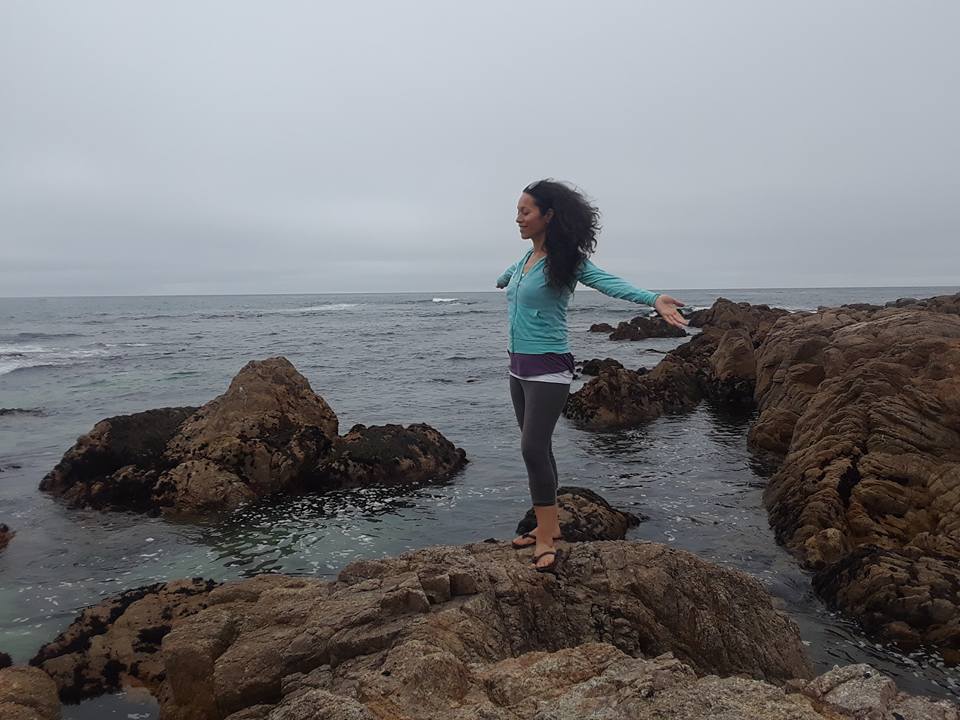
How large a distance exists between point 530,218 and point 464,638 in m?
2.81

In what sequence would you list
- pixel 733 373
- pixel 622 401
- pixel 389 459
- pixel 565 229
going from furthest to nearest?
pixel 733 373 → pixel 622 401 → pixel 389 459 → pixel 565 229

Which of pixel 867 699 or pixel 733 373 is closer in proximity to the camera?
pixel 867 699

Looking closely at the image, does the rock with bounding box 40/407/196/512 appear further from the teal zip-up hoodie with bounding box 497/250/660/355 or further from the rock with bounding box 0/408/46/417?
the rock with bounding box 0/408/46/417

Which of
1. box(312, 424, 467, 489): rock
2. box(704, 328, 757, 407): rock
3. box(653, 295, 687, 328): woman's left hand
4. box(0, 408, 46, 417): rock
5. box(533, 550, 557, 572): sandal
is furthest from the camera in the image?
box(704, 328, 757, 407): rock

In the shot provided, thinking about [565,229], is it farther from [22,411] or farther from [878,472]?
[22,411]

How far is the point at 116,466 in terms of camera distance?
10727mm

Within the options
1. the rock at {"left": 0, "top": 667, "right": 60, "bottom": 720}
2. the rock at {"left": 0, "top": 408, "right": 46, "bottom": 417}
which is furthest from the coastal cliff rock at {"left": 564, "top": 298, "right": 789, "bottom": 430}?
the rock at {"left": 0, "top": 408, "right": 46, "bottom": 417}

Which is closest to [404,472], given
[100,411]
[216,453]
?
[216,453]

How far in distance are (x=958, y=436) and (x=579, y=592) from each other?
6957 millimetres

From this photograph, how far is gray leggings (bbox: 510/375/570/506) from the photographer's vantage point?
4359 millimetres

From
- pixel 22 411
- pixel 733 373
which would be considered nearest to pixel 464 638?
pixel 733 373

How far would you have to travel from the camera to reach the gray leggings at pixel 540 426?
4359mm

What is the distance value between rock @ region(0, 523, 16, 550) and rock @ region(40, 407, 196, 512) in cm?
111

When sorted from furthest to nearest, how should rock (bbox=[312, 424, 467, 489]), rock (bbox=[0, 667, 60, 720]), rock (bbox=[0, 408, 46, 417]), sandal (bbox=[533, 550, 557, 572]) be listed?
rock (bbox=[0, 408, 46, 417])
rock (bbox=[312, 424, 467, 489])
sandal (bbox=[533, 550, 557, 572])
rock (bbox=[0, 667, 60, 720])
